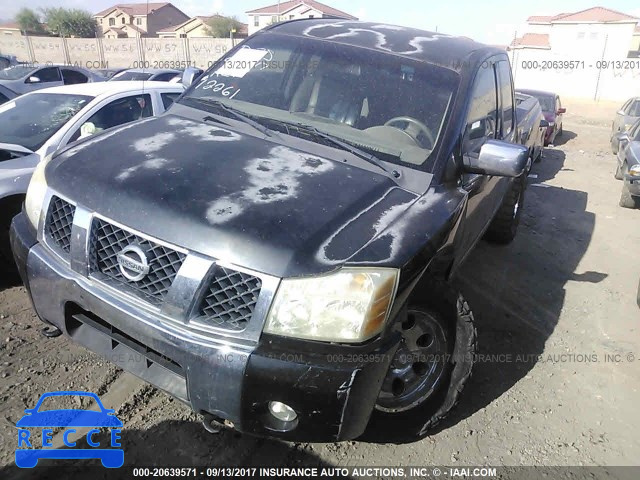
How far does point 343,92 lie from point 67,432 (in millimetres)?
2375

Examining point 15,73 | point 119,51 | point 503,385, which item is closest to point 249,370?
point 503,385

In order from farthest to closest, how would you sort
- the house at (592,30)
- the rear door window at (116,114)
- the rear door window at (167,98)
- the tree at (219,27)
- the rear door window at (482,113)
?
the tree at (219,27) → the house at (592,30) → the rear door window at (167,98) → the rear door window at (116,114) → the rear door window at (482,113)

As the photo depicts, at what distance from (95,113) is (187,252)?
3.41m

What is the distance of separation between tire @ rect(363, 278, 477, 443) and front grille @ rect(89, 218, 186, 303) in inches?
46.9

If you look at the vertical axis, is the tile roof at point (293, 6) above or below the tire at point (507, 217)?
above

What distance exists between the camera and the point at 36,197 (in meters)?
2.43

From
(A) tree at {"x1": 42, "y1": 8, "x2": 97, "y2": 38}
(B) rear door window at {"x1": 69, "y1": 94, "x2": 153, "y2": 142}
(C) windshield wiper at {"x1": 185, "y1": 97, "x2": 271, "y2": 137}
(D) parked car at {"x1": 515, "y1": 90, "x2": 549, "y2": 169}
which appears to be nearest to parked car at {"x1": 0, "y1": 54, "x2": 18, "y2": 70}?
(B) rear door window at {"x1": 69, "y1": 94, "x2": 153, "y2": 142}

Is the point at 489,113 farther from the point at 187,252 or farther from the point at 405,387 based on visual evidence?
the point at 187,252

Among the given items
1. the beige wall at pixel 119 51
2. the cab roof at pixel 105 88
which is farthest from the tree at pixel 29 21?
the cab roof at pixel 105 88

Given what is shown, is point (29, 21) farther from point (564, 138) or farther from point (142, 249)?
point (142, 249)

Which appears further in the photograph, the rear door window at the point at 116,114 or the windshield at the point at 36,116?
the rear door window at the point at 116,114

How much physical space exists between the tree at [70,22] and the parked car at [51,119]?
65097mm

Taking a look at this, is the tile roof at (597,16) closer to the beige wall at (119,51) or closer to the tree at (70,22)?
the beige wall at (119,51)

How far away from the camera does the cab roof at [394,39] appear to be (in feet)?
10.2
